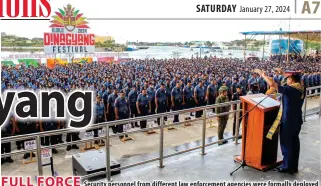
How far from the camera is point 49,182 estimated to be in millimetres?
3107

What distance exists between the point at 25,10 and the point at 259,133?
3.21 m

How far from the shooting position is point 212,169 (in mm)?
3641

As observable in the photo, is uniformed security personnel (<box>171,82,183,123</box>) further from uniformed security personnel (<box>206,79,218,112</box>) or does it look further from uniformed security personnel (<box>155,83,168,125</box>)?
uniformed security personnel (<box>206,79,218,112</box>)

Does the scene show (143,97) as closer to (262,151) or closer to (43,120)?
(43,120)

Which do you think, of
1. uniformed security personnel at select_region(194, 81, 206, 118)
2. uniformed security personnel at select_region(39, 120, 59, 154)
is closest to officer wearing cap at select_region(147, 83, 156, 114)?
uniformed security personnel at select_region(194, 81, 206, 118)

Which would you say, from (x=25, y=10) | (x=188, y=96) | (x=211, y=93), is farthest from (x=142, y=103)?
(x=25, y=10)

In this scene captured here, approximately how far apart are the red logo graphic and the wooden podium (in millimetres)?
2726

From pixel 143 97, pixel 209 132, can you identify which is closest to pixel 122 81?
pixel 143 97

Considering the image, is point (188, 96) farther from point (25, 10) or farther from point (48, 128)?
point (25, 10)

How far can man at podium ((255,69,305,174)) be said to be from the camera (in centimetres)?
310

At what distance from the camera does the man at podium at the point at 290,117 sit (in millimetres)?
3098

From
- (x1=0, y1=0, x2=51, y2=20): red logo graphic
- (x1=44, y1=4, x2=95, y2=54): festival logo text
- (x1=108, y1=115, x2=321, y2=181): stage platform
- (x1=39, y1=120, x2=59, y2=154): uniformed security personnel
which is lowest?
(x1=39, y1=120, x2=59, y2=154): uniformed security personnel

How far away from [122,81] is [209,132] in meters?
6.09

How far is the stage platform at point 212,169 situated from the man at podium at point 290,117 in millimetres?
209
